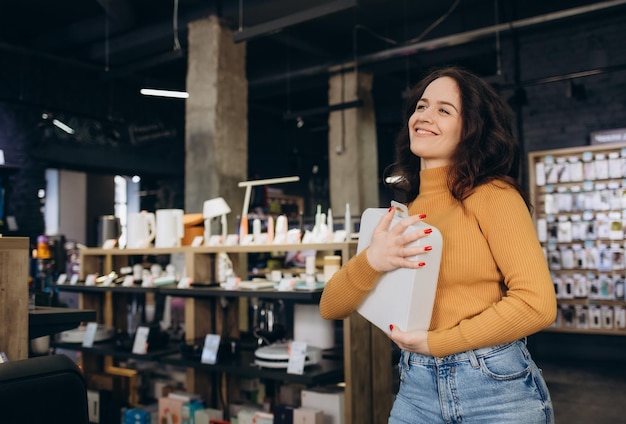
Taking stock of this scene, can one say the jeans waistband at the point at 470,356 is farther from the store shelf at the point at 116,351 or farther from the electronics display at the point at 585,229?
the electronics display at the point at 585,229

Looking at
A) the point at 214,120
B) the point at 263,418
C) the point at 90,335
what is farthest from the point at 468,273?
the point at 214,120

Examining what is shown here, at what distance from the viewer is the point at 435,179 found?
4.62 ft

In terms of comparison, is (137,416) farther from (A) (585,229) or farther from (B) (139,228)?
(A) (585,229)

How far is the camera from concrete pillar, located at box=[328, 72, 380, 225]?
8984mm

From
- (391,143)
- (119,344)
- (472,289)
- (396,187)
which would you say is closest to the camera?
(472,289)

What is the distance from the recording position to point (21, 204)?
8680 mm

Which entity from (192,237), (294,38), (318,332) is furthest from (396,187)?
(294,38)

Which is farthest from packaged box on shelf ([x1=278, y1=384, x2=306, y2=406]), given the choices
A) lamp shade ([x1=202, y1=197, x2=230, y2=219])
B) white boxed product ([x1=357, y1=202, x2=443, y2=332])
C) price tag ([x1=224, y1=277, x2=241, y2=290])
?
white boxed product ([x1=357, y1=202, x2=443, y2=332])

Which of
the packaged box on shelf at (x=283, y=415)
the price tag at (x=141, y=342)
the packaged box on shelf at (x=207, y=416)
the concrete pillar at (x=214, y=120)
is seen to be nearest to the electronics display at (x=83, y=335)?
the price tag at (x=141, y=342)

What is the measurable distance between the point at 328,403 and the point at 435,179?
7.59 feet

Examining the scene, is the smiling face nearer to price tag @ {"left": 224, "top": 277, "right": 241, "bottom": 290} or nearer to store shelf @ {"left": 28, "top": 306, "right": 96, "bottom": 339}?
store shelf @ {"left": 28, "top": 306, "right": 96, "bottom": 339}

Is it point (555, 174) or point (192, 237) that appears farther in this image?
point (555, 174)

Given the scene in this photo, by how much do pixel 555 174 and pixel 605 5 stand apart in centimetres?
193

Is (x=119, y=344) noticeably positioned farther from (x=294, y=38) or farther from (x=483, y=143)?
(x=294, y=38)
